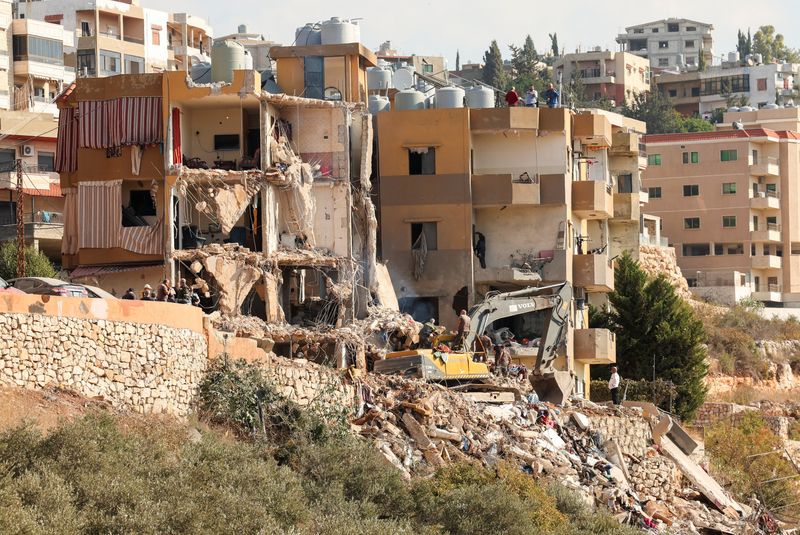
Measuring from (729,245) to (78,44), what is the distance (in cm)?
3447

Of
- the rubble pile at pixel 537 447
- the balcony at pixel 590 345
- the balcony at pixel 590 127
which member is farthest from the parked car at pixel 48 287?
the balcony at pixel 590 127

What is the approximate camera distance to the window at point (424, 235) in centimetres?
5347

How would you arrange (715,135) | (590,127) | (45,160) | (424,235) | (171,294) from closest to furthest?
(171,294) → (424,235) → (590,127) → (45,160) → (715,135)

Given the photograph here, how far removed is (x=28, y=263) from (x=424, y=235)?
1133cm

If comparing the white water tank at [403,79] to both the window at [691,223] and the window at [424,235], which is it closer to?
the window at [424,235]

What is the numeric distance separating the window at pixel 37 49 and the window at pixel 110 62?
197 inches

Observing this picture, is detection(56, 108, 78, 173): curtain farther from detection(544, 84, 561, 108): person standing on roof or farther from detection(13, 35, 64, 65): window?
detection(13, 35, 64, 65): window

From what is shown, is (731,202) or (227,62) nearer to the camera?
(227,62)

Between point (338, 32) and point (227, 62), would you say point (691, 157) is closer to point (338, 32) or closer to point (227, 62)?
point (338, 32)

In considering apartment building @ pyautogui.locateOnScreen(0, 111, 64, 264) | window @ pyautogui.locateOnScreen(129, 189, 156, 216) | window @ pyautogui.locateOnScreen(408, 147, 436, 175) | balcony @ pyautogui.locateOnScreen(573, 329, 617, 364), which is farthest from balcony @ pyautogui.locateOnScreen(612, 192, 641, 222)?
window @ pyautogui.locateOnScreen(129, 189, 156, 216)

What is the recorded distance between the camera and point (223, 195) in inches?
1925

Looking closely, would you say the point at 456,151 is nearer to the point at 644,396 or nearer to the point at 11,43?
the point at 644,396

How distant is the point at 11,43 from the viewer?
82812mm

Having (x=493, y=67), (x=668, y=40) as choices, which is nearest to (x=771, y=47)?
(x=668, y=40)
